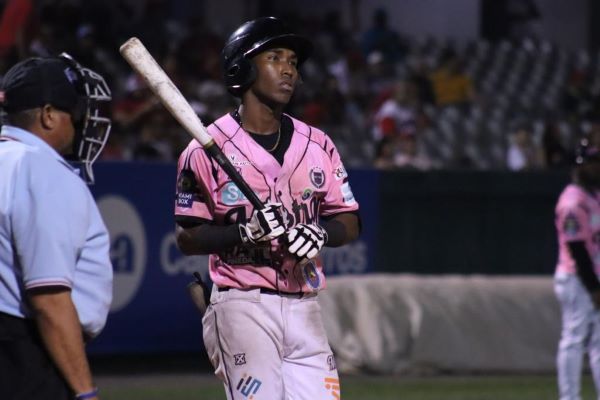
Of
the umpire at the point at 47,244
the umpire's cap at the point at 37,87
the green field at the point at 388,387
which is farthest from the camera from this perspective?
the green field at the point at 388,387

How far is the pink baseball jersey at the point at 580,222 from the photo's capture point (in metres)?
8.78

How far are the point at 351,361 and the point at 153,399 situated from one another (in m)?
2.31

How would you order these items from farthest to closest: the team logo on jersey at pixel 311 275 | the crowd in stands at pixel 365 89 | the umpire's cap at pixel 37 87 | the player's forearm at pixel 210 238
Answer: the crowd in stands at pixel 365 89 < the team logo on jersey at pixel 311 275 < the player's forearm at pixel 210 238 < the umpire's cap at pixel 37 87

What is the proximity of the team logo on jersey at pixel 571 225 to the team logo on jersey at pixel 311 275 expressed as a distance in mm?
4071

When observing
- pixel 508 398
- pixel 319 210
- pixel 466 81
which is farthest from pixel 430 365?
pixel 466 81

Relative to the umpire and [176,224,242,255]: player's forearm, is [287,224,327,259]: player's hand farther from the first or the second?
the umpire

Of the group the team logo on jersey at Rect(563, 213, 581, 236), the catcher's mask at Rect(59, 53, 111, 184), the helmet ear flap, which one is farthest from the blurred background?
the catcher's mask at Rect(59, 53, 111, 184)

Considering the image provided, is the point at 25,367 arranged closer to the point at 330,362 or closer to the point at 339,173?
the point at 330,362

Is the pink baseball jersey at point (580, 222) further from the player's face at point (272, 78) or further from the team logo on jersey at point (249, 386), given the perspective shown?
the team logo on jersey at point (249, 386)

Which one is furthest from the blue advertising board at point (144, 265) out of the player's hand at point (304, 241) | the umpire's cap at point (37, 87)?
the umpire's cap at point (37, 87)

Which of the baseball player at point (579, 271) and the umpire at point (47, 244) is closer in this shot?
the umpire at point (47, 244)

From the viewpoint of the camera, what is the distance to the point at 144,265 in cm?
1123

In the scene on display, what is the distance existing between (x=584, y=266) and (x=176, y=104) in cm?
455

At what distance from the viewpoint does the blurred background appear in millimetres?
11289
